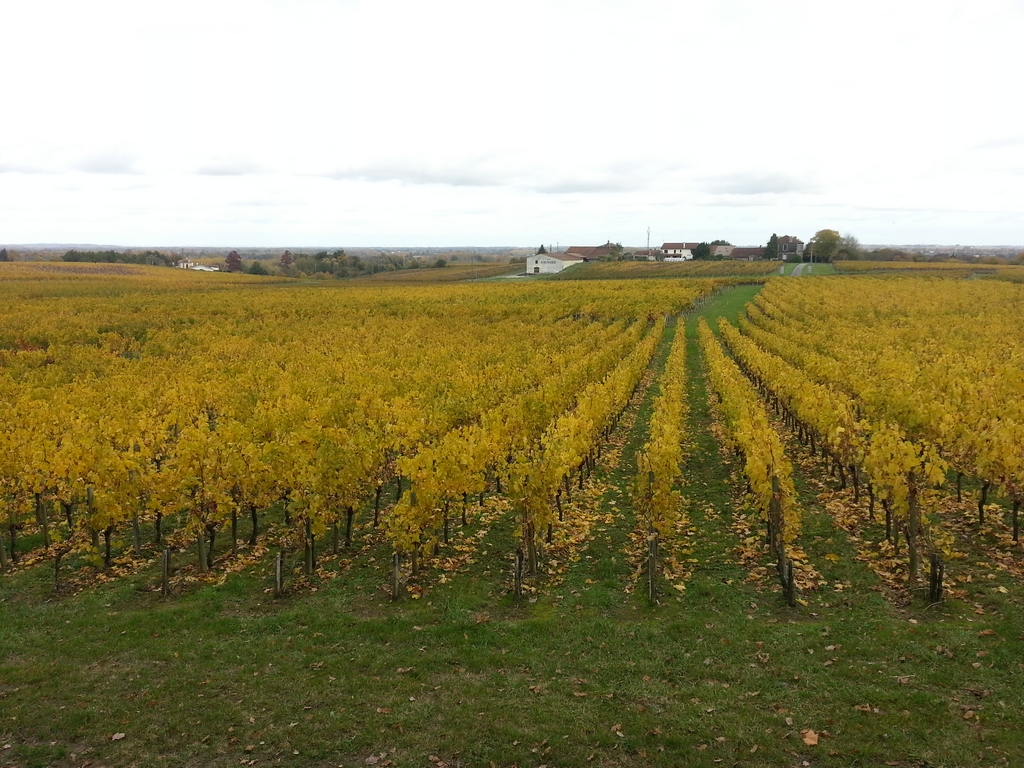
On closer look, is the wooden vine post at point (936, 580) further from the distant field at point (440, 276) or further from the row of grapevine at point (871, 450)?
the distant field at point (440, 276)

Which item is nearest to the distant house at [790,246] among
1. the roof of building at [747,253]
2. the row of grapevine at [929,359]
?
the roof of building at [747,253]

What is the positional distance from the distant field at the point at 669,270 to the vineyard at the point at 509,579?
9299 centimetres

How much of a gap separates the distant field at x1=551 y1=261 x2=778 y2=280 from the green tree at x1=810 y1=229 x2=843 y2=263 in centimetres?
2002

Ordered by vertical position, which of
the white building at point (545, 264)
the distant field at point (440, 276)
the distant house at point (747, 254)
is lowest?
the distant field at point (440, 276)

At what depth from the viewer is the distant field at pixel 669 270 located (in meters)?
113

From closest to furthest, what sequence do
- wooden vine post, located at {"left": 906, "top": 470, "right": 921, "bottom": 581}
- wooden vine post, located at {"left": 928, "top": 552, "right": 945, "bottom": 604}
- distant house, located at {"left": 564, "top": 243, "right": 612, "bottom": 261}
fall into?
wooden vine post, located at {"left": 928, "top": 552, "right": 945, "bottom": 604} → wooden vine post, located at {"left": 906, "top": 470, "right": 921, "bottom": 581} → distant house, located at {"left": 564, "top": 243, "right": 612, "bottom": 261}

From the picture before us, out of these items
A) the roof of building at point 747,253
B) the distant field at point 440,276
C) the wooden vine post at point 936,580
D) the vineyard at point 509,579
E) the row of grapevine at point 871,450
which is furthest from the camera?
the roof of building at point 747,253

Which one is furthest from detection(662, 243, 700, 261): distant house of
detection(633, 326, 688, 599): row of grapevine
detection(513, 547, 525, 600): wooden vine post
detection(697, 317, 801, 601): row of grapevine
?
detection(513, 547, 525, 600): wooden vine post

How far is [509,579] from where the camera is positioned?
12891mm

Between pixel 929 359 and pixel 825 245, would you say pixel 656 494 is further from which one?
pixel 825 245

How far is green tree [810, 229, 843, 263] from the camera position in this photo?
137625 millimetres

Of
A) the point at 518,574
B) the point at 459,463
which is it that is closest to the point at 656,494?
the point at 518,574

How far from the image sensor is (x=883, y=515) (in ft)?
49.1

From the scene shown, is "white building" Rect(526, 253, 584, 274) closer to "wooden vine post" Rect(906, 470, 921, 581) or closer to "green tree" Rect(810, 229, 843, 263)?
"green tree" Rect(810, 229, 843, 263)
